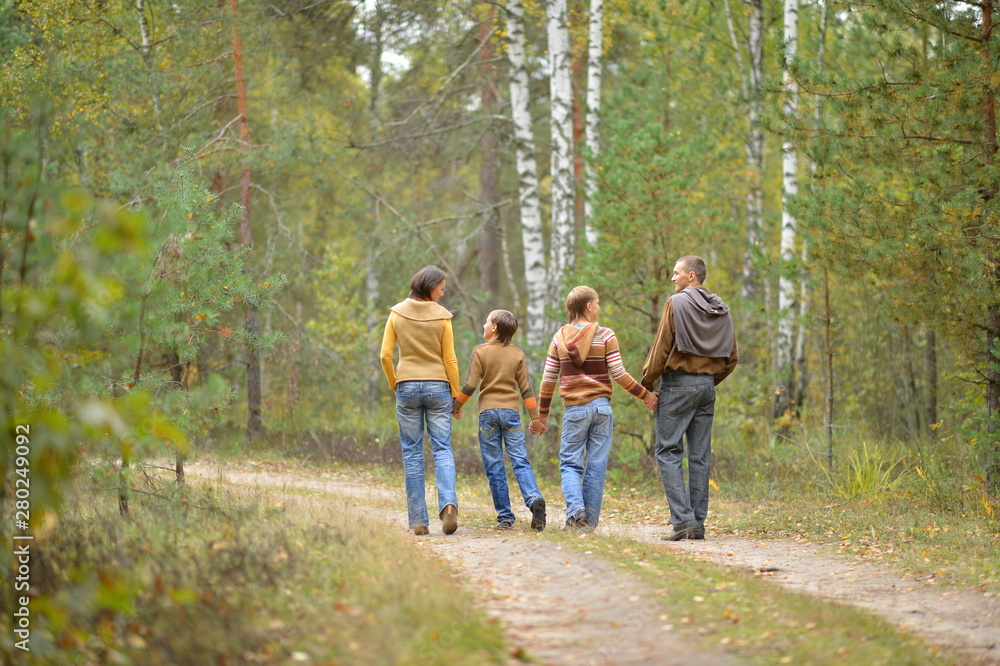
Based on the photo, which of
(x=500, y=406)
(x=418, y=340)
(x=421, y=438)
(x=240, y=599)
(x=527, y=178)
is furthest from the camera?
(x=527, y=178)

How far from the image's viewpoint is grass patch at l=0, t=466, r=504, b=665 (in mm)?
3570

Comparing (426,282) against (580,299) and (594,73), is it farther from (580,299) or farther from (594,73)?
(594,73)

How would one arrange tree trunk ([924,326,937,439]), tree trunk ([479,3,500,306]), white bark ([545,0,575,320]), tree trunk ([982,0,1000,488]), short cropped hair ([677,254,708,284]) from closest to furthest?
short cropped hair ([677,254,708,284]) → tree trunk ([982,0,1000,488]) → tree trunk ([924,326,937,439]) → white bark ([545,0,575,320]) → tree trunk ([479,3,500,306])

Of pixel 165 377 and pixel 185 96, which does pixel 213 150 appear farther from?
pixel 165 377

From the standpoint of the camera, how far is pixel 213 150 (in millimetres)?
13852

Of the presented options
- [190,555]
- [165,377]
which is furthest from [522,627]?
[165,377]

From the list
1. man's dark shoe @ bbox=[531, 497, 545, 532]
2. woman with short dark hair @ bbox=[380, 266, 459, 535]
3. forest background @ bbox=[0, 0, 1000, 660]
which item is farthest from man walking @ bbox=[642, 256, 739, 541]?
forest background @ bbox=[0, 0, 1000, 660]

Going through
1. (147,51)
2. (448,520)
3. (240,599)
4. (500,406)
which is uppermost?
(147,51)

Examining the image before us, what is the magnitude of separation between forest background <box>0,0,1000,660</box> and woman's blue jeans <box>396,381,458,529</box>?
1.42 meters

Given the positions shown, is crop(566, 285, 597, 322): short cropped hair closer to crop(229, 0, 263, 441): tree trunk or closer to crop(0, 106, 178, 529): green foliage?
crop(0, 106, 178, 529): green foliage

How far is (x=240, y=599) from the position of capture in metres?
4.11

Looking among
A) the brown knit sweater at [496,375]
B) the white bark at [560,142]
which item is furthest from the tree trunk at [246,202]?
the brown knit sweater at [496,375]

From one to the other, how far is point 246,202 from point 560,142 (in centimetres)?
531

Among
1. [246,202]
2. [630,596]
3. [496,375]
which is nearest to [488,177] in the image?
[246,202]
